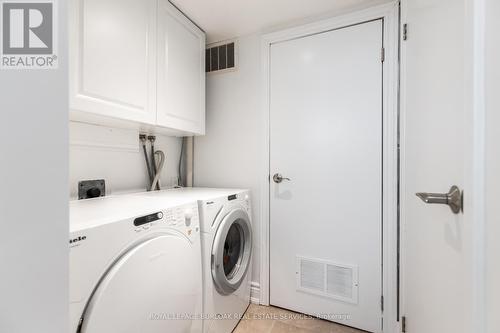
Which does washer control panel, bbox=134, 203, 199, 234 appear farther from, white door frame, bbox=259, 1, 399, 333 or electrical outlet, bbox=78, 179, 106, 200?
white door frame, bbox=259, 1, 399, 333

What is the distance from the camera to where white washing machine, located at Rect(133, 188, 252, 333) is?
4.05ft

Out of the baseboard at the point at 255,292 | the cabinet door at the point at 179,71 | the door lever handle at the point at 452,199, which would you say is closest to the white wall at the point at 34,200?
the door lever handle at the point at 452,199

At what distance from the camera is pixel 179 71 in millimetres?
1593

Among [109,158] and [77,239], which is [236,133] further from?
[77,239]

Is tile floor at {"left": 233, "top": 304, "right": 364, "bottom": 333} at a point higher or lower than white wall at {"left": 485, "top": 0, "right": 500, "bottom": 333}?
lower

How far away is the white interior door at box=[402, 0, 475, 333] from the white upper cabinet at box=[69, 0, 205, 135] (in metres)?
1.39

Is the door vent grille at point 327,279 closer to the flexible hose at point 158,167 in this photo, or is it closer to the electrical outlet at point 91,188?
the flexible hose at point 158,167

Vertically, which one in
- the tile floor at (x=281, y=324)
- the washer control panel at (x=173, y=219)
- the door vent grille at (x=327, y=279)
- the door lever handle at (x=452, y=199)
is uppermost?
the door lever handle at (x=452, y=199)

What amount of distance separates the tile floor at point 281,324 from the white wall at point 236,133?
0.26 meters

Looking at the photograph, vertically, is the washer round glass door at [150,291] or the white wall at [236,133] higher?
the white wall at [236,133]

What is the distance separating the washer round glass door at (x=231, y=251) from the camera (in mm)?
1285

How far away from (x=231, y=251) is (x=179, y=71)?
1.36 meters

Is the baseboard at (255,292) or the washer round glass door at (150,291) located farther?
the baseboard at (255,292)

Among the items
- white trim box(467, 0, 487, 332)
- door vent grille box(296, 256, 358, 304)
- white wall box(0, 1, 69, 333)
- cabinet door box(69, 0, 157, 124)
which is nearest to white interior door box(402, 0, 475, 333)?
white trim box(467, 0, 487, 332)
